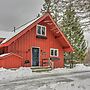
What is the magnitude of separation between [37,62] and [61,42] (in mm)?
4434

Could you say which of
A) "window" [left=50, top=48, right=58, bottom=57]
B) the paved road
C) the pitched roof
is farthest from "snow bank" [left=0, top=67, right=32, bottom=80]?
"window" [left=50, top=48, right=58, bottom=57]

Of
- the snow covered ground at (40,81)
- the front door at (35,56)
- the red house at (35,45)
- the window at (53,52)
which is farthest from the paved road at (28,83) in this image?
the window at (53,52)

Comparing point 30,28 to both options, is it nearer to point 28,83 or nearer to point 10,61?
point 10,61

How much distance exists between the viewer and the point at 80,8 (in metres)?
11.5

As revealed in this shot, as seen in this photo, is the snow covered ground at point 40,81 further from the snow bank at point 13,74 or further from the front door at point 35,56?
the front door at point 35,56

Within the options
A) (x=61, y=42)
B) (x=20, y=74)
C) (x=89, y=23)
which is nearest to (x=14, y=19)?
(x=61, y=42)

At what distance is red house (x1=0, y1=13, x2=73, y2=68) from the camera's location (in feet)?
68.3

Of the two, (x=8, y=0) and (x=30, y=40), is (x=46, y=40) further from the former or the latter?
(x=8, y=0)

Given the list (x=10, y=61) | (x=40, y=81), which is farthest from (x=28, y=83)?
(x=10, y=61)

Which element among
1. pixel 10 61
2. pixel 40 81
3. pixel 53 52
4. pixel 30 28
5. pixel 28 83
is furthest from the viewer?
pixel 53 52

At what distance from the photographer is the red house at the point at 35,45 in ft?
68.3

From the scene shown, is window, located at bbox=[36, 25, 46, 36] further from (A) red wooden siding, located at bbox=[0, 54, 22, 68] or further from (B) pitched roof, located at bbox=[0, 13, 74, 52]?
(A) red wooden siding, located at bbox=[0, 54, 22, 68]

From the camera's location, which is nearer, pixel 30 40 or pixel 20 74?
pixel 20 74

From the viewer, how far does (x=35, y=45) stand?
2341 centimetres
